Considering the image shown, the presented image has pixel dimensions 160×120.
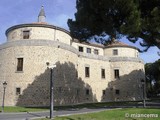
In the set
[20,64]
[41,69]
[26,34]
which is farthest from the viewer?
[26,34]

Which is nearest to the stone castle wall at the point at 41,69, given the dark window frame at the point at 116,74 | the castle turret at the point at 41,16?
the dark window frame at the point at 116,74

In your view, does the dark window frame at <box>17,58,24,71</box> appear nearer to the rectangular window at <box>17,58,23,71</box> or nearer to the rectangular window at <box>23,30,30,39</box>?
the rectangular window at <box>17,58,23,71</box>

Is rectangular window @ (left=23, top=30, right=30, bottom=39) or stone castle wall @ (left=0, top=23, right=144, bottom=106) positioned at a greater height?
rectangular window @ (left=23, top=30, right=30, bottom=39)

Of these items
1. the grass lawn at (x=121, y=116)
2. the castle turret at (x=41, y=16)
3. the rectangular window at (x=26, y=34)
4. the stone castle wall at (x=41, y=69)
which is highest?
the castle turret at (x=41, y=16)

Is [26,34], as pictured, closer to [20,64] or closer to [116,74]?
[20,64]

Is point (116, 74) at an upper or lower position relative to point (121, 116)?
upper

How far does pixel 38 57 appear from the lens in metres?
29.3

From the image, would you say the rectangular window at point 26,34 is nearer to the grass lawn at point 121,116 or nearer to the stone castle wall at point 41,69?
the stone castle wall at point 41,69

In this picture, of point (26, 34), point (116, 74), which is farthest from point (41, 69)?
point (116, 74)

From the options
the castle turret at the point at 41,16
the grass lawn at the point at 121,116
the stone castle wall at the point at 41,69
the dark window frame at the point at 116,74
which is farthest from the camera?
the castle turret at the point at 41,16

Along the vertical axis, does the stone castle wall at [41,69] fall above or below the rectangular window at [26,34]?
below

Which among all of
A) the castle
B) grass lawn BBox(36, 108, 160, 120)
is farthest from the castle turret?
grass lawn BBox(36, 108, 160, 120)

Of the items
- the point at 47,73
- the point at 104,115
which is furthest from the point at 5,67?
the point at 104,115

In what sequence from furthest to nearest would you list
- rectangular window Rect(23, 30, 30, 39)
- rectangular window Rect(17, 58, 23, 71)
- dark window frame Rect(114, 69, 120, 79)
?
1. dark window frame Rect(114, 69, 120, 79)
2. rectangular window Rect(23, 30, 30, 39)
3. rectangular window Rect(17, 58, 23, 71)
